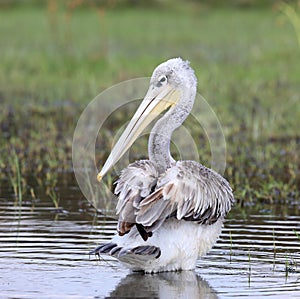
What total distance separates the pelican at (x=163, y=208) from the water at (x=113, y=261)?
16 centimetres

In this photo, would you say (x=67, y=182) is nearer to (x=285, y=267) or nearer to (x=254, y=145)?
(x=254, y=145)

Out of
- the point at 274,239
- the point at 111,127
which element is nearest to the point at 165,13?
the point at 111,127

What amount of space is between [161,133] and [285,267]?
1324 millimetres

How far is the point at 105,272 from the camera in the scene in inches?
274

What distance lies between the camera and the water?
21.1 feet

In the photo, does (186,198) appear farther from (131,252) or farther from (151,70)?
(151,70)

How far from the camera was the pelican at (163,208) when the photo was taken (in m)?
6.72

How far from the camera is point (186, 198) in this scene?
6941 mm

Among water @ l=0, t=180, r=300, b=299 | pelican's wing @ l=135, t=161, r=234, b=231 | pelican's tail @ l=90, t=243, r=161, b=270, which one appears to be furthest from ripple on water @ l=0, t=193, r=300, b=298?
pelican's wing @ l=135, t=161, r=234, b=231

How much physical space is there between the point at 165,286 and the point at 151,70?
36.3ft

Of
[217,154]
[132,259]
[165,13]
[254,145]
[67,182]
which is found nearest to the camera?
[132,259]

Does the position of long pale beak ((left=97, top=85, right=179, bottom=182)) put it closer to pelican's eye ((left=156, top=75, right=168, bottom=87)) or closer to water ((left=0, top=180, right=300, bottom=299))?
pelican's eye ((left=156, top=75, right=168, bottom=87))

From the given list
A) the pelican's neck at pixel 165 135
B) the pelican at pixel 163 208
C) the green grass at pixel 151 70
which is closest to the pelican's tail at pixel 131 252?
the pelican at pixel 163 208

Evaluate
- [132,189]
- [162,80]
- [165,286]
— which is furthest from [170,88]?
[165,286]
